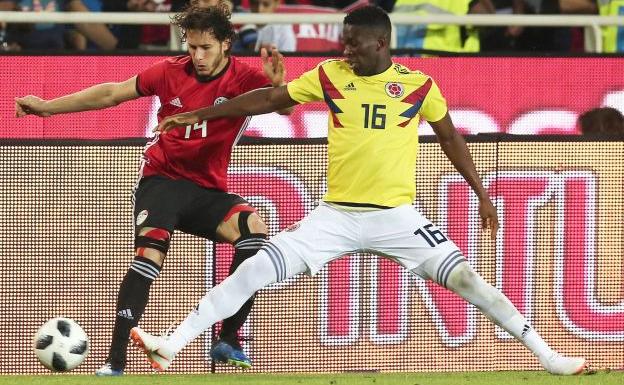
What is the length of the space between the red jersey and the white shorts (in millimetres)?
1078

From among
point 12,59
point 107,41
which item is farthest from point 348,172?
point 107,41

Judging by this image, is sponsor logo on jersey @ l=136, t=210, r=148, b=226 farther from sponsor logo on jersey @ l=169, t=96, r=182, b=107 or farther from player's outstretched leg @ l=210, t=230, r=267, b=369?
sponsor logo on jersey @ l=169, t=96, r=182, b=107

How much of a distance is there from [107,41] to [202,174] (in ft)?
13.9

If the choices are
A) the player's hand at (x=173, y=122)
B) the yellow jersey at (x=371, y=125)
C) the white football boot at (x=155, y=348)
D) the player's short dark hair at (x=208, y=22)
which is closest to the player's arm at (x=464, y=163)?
the yellow jersey at (x=371, y=125)

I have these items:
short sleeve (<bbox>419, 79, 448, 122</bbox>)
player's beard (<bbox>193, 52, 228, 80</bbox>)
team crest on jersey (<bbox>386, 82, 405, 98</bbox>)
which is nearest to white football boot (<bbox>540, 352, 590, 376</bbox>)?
short sleeve (<bbox>419, 79, 448, 122</bbox>)

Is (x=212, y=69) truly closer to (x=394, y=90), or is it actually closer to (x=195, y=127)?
(x=195, y=127)

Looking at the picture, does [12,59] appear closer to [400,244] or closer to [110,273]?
[110,273]

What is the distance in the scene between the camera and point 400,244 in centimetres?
925

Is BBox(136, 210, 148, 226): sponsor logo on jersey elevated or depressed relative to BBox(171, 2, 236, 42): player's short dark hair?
depressed

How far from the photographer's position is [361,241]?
30.3ft

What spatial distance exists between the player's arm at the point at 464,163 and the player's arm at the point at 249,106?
0.89 metres

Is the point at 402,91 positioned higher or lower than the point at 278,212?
higher

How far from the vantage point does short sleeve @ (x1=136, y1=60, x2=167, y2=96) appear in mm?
10156

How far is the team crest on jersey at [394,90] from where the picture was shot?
922 centimetres
